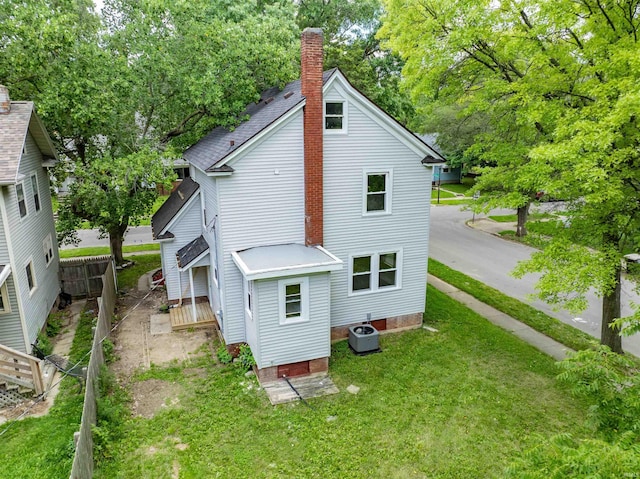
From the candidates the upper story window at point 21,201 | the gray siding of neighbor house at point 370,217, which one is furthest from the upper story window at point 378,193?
the upper story window at point 21,201

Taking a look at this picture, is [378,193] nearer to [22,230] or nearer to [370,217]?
[370,217]

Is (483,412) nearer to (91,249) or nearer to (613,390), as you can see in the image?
(613,390)

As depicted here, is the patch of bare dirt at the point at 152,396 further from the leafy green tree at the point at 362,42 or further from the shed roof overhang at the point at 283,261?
the leafy green tree at the point at 362,42

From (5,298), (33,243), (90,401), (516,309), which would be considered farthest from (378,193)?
(33,243)

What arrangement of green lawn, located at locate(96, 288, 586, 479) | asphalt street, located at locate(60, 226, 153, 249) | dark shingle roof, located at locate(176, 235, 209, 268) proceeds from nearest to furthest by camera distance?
green lawn, located at locate(96, 288, 586, 479), dark shingle roof, located at locate(176, 235, 209, 268), asphalt street, located at locate(60, 226, 153, 249)

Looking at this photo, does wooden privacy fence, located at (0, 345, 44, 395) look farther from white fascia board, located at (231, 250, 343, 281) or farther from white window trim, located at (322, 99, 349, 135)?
white window trim, located at (322, 99, 349, 135)

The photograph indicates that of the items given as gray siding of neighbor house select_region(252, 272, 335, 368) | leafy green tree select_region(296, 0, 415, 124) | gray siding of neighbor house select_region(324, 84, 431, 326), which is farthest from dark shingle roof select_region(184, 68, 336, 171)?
leafy green tree select_region(296, 0, 415, 124)
